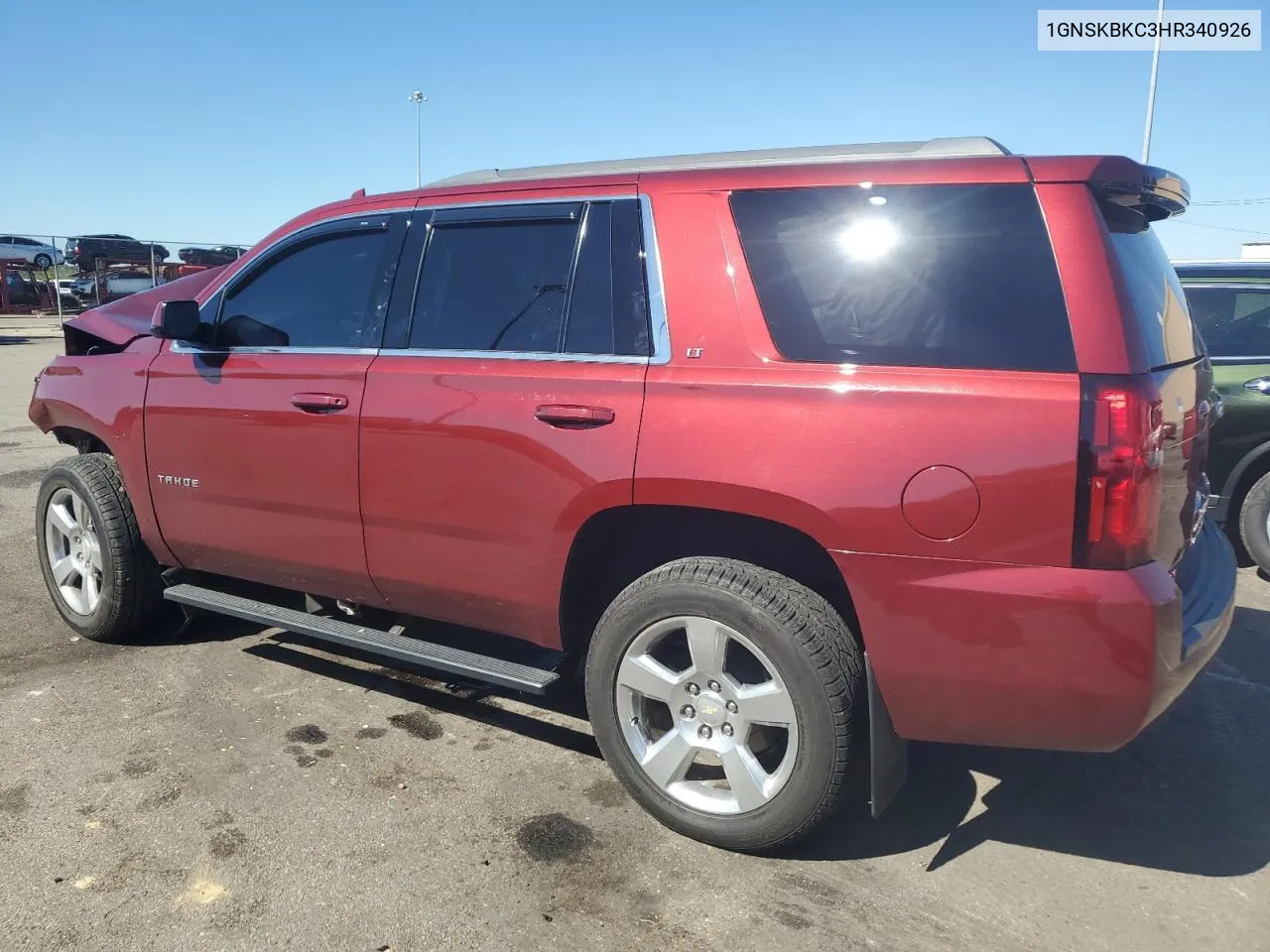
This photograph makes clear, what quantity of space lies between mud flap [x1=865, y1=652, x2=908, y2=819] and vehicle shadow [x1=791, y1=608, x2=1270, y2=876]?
1.15 feet

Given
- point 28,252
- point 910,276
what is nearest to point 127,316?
point 910,276

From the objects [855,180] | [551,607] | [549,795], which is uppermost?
[855,180]

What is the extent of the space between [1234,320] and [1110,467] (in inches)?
181

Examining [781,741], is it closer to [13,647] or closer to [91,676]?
[91,676]

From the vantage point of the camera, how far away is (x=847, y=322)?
2.70 metres

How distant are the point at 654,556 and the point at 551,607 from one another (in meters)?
0.37

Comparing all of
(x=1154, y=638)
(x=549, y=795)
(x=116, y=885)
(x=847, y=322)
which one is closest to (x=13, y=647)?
(x=116, y=885)

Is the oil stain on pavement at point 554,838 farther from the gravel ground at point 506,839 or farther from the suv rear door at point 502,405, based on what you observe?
the suv rear door at point 502,405

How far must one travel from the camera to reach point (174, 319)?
3.84m

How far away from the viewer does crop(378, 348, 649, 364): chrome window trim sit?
3.02 m

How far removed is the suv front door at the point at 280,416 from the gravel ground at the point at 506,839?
61cm

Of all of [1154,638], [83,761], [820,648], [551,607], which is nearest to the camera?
[1154,638]

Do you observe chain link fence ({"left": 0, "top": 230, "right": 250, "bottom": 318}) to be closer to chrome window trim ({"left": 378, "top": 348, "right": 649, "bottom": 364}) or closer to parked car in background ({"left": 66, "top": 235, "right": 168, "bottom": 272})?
parked car in background ({"left": 66, "top": 235, "right": 168, "bottom": 272})

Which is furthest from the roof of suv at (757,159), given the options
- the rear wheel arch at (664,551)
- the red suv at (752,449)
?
the rear wheel arch at (664,551)
